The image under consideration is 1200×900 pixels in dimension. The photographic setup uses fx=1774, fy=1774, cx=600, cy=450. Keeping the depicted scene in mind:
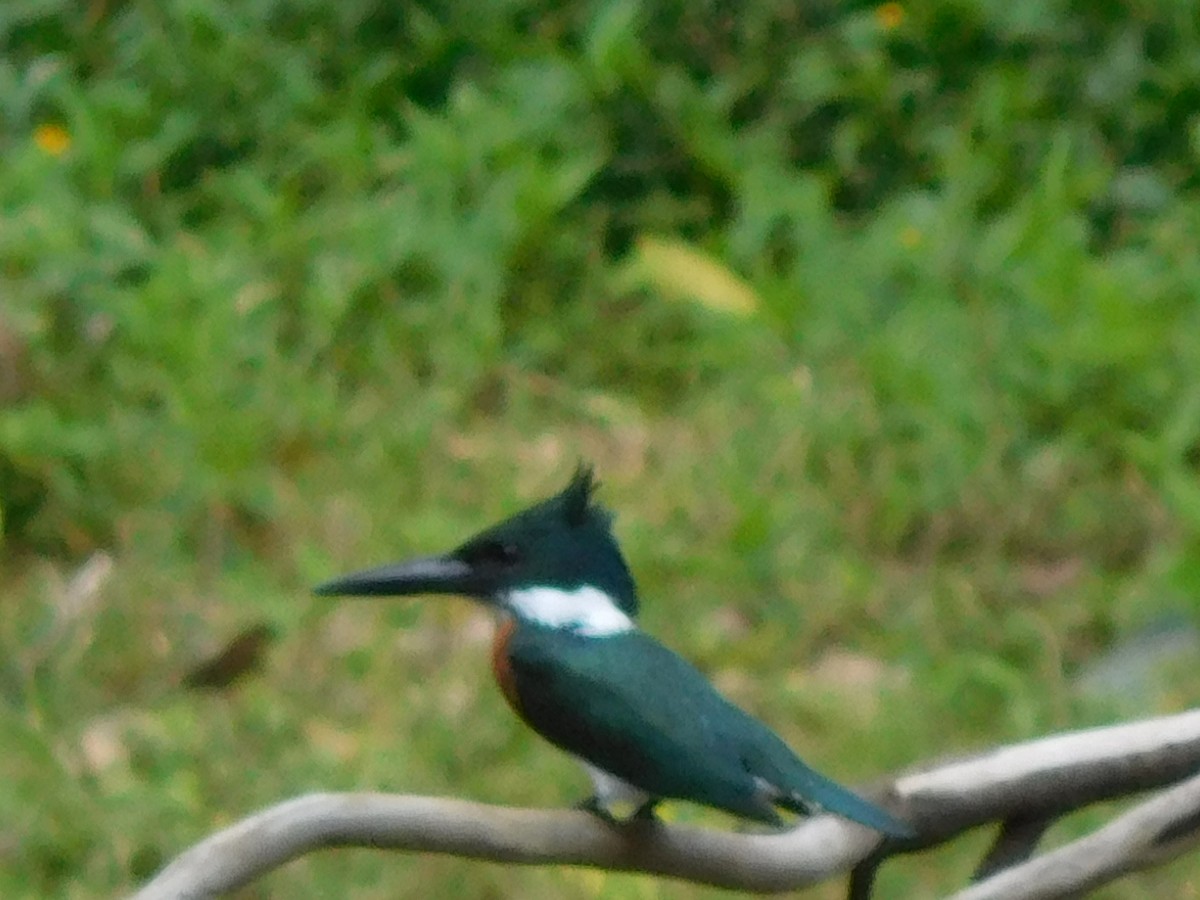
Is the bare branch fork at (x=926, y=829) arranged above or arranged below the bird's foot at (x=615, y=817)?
below

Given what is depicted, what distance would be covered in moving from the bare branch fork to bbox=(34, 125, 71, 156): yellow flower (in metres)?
2.69

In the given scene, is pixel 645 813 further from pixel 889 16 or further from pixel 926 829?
pixel 889 16

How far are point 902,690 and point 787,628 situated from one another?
23cm

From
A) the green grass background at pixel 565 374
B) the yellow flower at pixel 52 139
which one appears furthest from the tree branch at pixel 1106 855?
the yellow flower at pixel 52 139

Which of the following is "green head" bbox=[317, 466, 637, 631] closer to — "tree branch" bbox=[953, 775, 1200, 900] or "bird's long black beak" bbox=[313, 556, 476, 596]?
"bird's long black beak" bbox=[313, 556, 476, 596]

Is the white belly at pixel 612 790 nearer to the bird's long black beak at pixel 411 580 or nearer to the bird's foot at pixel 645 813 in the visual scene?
the bird's foot at pixel 645 813

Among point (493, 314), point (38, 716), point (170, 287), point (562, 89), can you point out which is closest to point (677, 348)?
point (493, 314)

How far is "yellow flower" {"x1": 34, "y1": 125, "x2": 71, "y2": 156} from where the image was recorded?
3.53 m

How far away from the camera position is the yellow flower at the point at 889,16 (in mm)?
3807

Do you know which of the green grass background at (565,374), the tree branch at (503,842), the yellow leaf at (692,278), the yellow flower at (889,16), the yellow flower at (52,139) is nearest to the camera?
the tree branch at (503,842)

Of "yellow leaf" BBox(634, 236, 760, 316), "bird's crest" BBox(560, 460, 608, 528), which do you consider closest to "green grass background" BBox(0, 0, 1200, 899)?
"yellow leaf" BBox(634, 236, 760, 316)

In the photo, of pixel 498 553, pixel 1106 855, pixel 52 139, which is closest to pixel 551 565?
pixel 498 553

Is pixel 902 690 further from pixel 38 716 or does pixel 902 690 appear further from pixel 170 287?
pixel 170 287

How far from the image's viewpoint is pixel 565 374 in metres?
3.29
